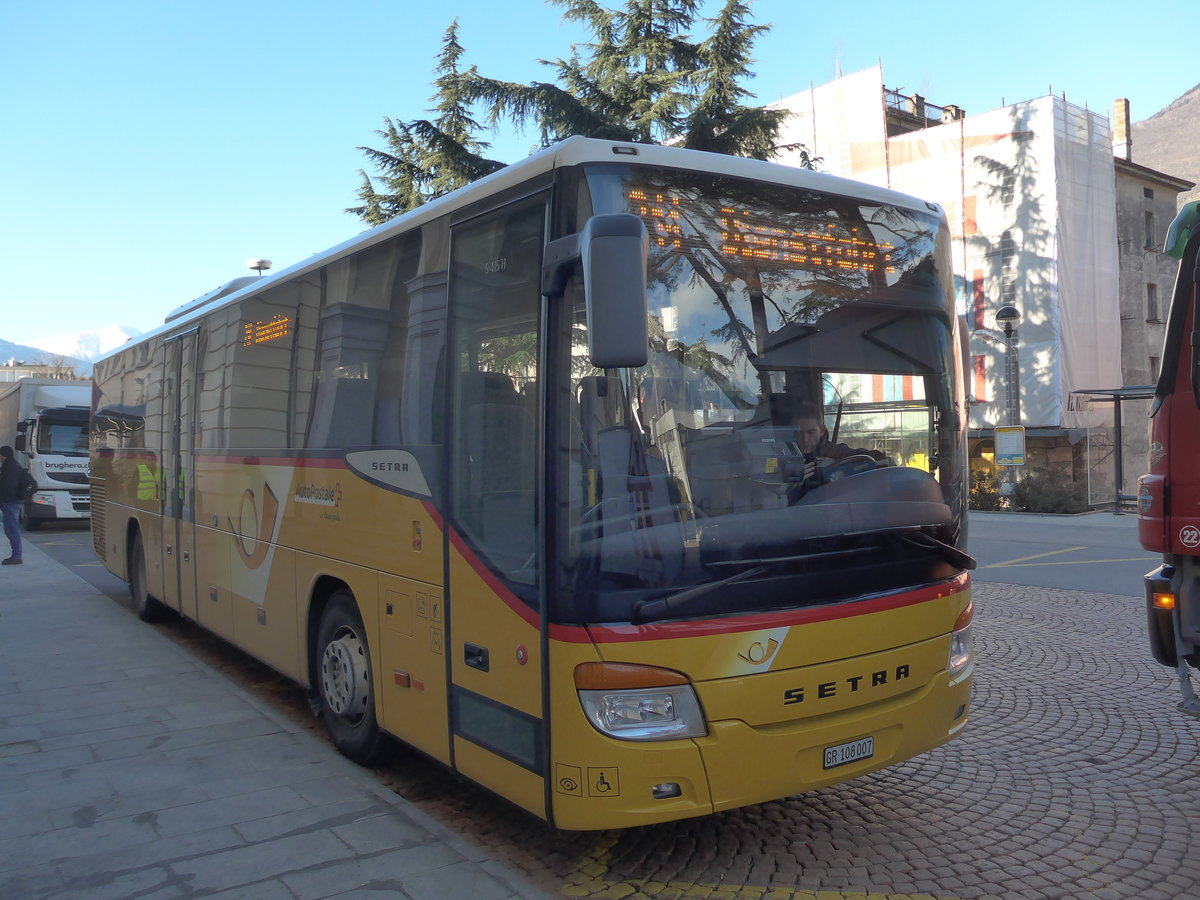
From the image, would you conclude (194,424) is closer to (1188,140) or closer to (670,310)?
(670,310)

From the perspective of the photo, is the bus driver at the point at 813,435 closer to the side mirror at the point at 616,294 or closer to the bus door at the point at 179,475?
the side mirror at the point at 616,294

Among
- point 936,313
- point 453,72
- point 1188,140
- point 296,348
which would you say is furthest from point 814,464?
point 1188,140

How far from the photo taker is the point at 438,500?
185 inches

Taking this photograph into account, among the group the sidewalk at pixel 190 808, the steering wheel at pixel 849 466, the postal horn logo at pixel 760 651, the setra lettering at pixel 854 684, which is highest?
the steering wheel at pixel 849 466

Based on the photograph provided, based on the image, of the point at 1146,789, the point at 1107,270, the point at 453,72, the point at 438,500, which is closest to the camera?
the point at 438,500

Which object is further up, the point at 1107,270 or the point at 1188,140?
the point at 1188,140

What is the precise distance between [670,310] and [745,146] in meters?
17.4

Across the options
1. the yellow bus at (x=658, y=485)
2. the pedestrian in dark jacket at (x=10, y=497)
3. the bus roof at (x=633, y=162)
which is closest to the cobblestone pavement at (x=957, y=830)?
the yellow bus at (x=658, y=485)

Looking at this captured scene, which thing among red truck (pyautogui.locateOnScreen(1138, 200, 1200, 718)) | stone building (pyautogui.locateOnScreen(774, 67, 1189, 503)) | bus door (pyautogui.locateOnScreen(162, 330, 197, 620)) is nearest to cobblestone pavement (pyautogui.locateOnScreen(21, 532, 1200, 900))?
red truck (pyautogui.locateOnScreen(1138, 200, 1200, 718))

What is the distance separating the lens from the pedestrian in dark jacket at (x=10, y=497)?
15.8 m

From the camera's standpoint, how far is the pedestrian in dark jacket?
51.8ft

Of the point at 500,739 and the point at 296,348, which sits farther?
the point at 296,348

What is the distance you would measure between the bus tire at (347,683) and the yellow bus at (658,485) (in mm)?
63

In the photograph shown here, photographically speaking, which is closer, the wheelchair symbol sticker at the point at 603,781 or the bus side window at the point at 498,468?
the wheelchair symbol sticker at the point at 603,781
